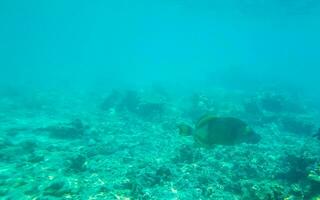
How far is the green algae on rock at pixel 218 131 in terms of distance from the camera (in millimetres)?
6180

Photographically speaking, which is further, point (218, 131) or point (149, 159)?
point (149, 159)

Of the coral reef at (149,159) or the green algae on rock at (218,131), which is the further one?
the coral reef at (149,159)

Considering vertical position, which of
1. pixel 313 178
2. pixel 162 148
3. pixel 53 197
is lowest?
pixel 53 197

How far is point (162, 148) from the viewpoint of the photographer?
1602cm

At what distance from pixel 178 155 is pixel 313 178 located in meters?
6.49

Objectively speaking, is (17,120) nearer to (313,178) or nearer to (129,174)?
(129,174)

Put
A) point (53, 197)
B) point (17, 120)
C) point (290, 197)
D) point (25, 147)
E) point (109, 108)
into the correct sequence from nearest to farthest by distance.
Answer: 1. point (290, 197)
2. point (53, 197)
3. point (25, 147)
4. point (17, 120)
5. point (109, 108)

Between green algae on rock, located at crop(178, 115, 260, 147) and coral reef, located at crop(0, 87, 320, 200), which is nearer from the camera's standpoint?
green algae on rock, located at crop(178, 115, 260, 147)

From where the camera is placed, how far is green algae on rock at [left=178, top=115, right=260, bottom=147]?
618cm

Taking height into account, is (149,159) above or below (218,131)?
below

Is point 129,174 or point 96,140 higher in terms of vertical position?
point 96,140

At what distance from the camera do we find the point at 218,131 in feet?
20.5

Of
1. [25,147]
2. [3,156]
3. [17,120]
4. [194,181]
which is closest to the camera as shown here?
[194,181]

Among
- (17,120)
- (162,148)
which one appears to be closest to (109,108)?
(17,120)
